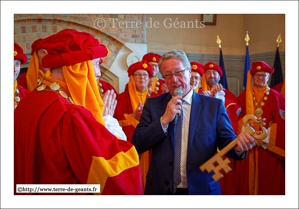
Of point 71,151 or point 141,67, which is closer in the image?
point 71,151

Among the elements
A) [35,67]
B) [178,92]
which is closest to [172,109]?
[178,92]

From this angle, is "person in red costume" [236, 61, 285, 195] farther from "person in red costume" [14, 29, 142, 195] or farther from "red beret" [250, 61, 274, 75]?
"person in red costume" [14, 29, 142, 195]

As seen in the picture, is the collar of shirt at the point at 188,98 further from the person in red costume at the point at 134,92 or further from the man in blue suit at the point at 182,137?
the person in red costume at the point at 134,92

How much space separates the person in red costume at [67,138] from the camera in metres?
1.49

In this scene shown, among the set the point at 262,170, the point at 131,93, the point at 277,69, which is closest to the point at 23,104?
the point at 131,93

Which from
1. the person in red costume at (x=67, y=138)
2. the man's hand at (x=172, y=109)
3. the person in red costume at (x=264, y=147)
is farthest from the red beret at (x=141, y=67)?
the person in red costume at (x=67, y=138)

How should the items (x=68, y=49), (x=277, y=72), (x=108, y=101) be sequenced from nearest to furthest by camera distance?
(x=68, y=49) → (x=108, y=101) → (x=277, y=72)

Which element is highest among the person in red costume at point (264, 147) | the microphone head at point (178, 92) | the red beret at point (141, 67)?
the red beret at point (141, 67)

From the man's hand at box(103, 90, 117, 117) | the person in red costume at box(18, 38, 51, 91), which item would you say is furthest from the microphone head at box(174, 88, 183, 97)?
the person in red costume at box(18, 38, 51, 91)

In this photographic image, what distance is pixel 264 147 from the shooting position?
412 cm

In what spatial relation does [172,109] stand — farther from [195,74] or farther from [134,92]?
[195,74]

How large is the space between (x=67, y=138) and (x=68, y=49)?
51 cm

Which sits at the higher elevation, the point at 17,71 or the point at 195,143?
the point at 17,71

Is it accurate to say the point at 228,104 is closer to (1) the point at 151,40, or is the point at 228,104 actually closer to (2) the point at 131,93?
(2) the point at 131,93
